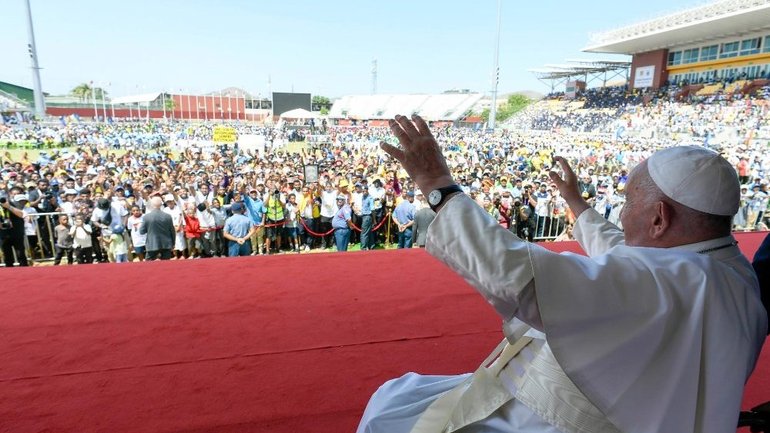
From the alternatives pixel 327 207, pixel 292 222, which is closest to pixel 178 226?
pixel 292 222

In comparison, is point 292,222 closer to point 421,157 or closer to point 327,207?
point 327,207

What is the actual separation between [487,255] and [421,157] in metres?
0.29

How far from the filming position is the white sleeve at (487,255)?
893mm

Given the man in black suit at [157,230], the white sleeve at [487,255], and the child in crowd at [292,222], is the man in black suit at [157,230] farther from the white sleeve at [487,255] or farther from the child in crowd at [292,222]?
the white sleeve at [487,255]

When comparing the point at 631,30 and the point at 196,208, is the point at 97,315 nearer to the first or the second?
the point at 196,208

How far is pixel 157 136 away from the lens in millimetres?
24234

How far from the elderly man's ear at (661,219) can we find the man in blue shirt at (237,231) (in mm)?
6451

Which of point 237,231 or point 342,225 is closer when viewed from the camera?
point 237,231

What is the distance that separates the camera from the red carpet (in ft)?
7.34

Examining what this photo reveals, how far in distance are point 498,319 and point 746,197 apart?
8975 mm

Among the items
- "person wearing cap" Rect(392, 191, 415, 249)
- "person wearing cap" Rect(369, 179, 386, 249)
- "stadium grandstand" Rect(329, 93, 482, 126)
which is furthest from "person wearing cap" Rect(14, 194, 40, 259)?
"stadium grandstand" Rect(329, 93, 482, 126)

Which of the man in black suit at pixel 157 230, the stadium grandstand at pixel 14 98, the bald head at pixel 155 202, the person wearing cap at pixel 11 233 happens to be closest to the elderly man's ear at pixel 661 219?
the man in black suit at pixel 157 230

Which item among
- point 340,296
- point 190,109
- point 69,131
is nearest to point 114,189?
point 340,296

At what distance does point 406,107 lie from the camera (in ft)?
186
